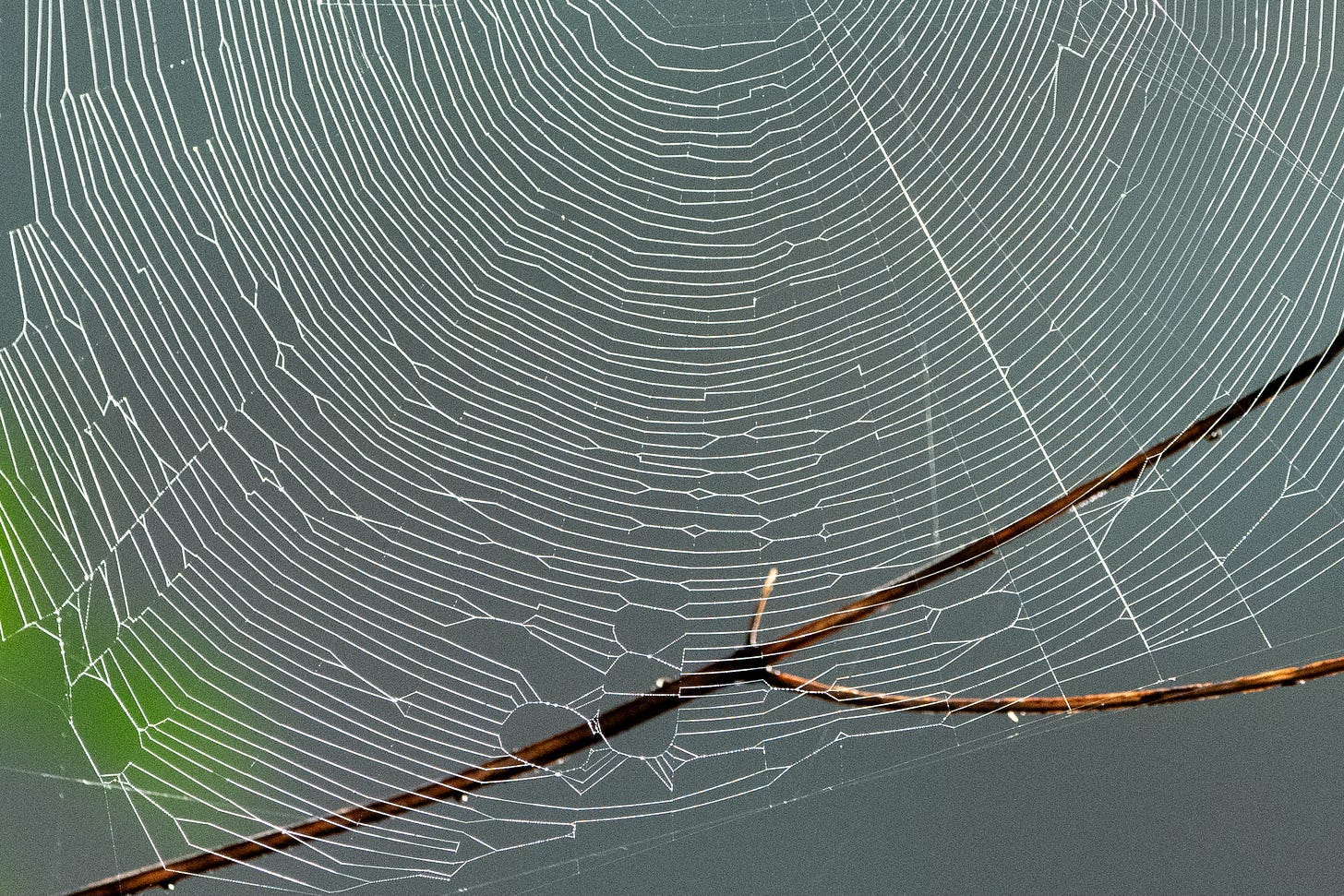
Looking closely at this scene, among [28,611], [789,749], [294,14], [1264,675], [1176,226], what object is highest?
[294,14]

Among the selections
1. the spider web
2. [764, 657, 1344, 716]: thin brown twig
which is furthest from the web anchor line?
the spider web

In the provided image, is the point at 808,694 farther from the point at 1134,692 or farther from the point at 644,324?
the point at 644,324

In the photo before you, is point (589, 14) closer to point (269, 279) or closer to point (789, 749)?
point (269, 279)

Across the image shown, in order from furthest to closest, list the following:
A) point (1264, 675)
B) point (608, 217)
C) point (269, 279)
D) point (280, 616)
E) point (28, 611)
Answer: point (608, 217), point (280, 616), point (269, 279), point (28, 611), point (1264, 675)

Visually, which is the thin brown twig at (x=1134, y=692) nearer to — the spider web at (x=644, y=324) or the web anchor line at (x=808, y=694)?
the web anchor line at (x=808, y=694)

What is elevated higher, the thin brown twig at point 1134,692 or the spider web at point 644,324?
the spider web at point 644,324

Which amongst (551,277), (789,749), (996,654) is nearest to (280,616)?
(551,277)

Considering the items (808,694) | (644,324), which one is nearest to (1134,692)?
(808,694)

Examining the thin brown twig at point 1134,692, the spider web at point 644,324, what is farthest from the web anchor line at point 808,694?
the spider web at point 644,324
